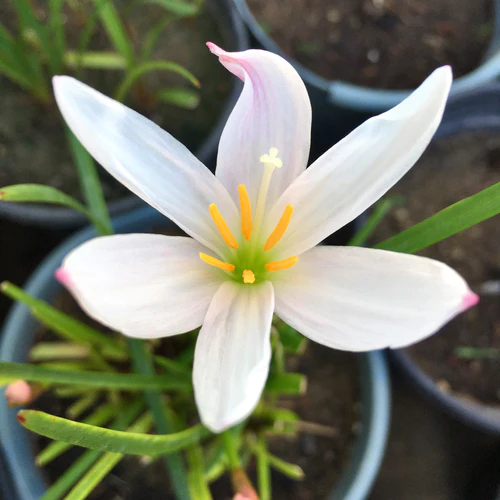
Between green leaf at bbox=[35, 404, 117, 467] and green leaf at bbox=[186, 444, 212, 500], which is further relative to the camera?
green leaf at bbox=[35, 404, 117, 467]

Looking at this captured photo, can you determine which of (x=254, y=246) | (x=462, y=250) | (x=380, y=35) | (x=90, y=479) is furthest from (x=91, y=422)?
(x=380, y=35)

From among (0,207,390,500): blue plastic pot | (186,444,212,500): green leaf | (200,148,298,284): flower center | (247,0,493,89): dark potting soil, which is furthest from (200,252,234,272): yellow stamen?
(247,0,493,89): dark potting soil

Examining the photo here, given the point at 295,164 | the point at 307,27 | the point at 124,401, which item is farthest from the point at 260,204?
the point at 307,27

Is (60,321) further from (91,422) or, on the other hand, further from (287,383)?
(287,383)

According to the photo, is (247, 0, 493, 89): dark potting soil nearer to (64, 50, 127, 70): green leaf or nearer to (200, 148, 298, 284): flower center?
(64, 50, 127, 70): green leaf

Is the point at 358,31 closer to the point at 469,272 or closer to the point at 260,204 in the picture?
the point at 469,272

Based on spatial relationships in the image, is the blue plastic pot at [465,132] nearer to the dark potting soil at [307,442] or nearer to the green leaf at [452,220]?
the dark potting soil at [307,442]

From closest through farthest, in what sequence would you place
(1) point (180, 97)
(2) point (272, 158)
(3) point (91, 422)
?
(2) point (272, 158) → (3) point (91, 422) → (1) point (180, 97)

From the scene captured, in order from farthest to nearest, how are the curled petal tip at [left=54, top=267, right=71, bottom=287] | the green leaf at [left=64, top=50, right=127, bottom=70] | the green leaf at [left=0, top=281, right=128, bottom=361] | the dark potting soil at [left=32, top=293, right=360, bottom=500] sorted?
the green leaf at [left=64, top=50, right=127, bottom=70], the dark potting soil at [left=32, top=293, right=360, bottom=500], the green leaf at [left=0, top=281, right=128, bottom=361], the curled petal tip at [left=54, top=267, right=71, bottom=287]
